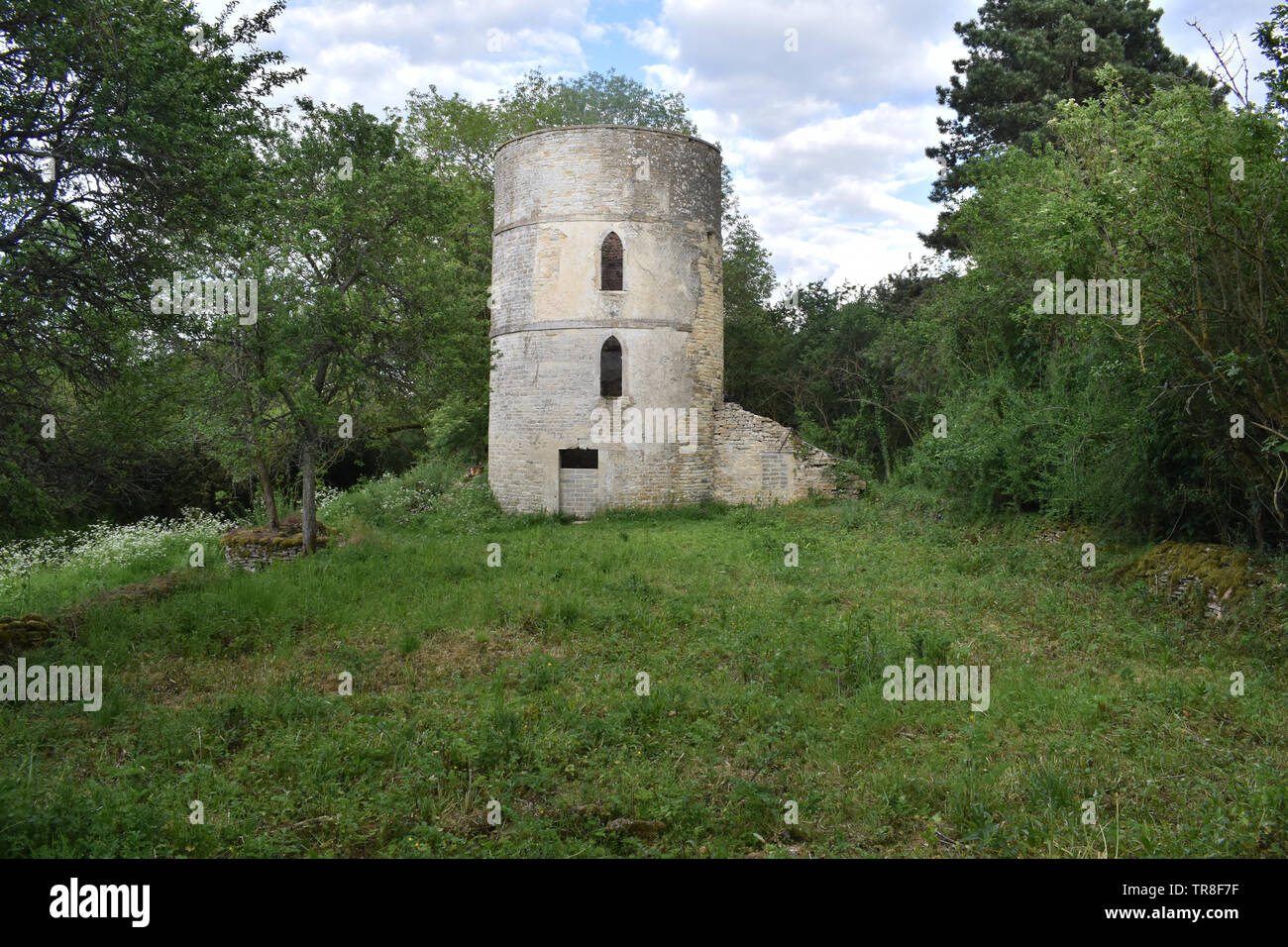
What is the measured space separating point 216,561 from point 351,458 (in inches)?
461

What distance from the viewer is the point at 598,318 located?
16922 mm

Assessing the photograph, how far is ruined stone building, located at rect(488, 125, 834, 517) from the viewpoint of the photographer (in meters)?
16.9

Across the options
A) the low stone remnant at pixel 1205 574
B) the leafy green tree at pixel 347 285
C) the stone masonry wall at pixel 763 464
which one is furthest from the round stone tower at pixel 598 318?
the low stone remnant at pixel 1205 574

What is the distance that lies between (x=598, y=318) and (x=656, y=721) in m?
11.9

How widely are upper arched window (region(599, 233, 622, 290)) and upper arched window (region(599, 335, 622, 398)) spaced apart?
1.30 m

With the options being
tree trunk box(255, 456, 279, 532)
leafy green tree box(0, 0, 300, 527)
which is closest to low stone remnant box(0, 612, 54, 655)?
leafy green tree box(0, 0, 300, 527)

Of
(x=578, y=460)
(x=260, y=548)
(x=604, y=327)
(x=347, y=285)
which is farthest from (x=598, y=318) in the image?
(x=260, y=548)

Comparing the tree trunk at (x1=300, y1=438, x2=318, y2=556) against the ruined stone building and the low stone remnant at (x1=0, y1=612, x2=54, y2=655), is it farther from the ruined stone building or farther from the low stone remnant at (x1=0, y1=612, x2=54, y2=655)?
the ruined stone building

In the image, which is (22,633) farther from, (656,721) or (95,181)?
(656,721)

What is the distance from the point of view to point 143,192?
7621mm

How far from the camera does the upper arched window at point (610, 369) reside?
17141mm
